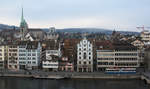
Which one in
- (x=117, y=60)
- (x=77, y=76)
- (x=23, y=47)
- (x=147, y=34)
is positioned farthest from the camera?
(x=147, y=34)

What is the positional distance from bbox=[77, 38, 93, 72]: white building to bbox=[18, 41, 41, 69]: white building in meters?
13.9

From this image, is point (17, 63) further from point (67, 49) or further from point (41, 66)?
point (67, 49)

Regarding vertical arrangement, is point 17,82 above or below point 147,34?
below

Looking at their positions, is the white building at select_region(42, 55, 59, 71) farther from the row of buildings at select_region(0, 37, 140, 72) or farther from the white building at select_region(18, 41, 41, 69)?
the white building at select_region(18, 41, 41, 69)

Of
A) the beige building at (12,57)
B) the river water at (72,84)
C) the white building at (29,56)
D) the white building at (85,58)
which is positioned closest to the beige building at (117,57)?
the white building at (85,58)

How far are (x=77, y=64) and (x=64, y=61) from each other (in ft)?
13.1

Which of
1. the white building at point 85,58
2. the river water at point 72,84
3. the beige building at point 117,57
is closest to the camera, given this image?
the river water at point 72,84

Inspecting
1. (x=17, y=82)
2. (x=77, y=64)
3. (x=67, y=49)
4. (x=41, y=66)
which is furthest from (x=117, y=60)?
(x=17, y=82)

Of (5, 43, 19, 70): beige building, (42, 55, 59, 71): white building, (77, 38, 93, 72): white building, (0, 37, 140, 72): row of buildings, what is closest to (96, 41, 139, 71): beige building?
(0, 37, 140, 72): row of buildings

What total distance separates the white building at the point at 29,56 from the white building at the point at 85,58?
13.9 m

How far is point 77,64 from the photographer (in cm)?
7056

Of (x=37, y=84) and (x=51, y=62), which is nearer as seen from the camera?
(x=37, y=84)

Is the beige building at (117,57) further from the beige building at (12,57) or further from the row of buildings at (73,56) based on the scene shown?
the beige building at (12,57)

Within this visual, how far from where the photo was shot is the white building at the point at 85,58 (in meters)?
69.8
